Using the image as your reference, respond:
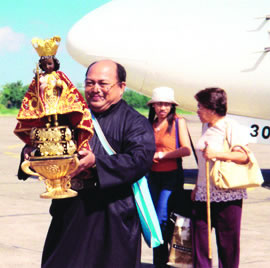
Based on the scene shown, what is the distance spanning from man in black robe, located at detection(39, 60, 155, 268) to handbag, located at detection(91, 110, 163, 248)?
28mm

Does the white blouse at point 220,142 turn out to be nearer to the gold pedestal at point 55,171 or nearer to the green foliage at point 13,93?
the gold pedestal at point 55,171

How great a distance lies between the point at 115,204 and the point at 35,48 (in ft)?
2.91

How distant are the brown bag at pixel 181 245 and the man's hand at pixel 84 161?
175 cm

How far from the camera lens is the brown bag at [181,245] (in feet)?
15.0

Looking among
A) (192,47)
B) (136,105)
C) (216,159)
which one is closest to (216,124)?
(216,159)

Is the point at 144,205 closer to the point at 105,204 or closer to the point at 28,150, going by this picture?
the point at 105,204

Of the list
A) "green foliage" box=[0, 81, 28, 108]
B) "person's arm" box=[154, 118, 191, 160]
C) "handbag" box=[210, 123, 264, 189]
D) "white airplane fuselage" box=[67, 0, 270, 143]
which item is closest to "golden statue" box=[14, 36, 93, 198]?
"handbag" box=[210, 123, 264, 189]

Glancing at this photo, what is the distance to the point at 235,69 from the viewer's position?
8094mm

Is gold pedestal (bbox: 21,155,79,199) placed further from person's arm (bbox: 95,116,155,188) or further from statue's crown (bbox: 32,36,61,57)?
statue's crown (bbox: 32,36,61,57)

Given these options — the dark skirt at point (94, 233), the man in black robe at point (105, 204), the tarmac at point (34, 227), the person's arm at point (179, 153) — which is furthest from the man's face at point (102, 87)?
the tarmac at point (34, 227)

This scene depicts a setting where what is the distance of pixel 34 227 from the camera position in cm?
644

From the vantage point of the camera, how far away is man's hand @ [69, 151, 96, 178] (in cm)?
298

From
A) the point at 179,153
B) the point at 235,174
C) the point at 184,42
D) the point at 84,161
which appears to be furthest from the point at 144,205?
the point at 184,42

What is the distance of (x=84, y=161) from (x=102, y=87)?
479mm
